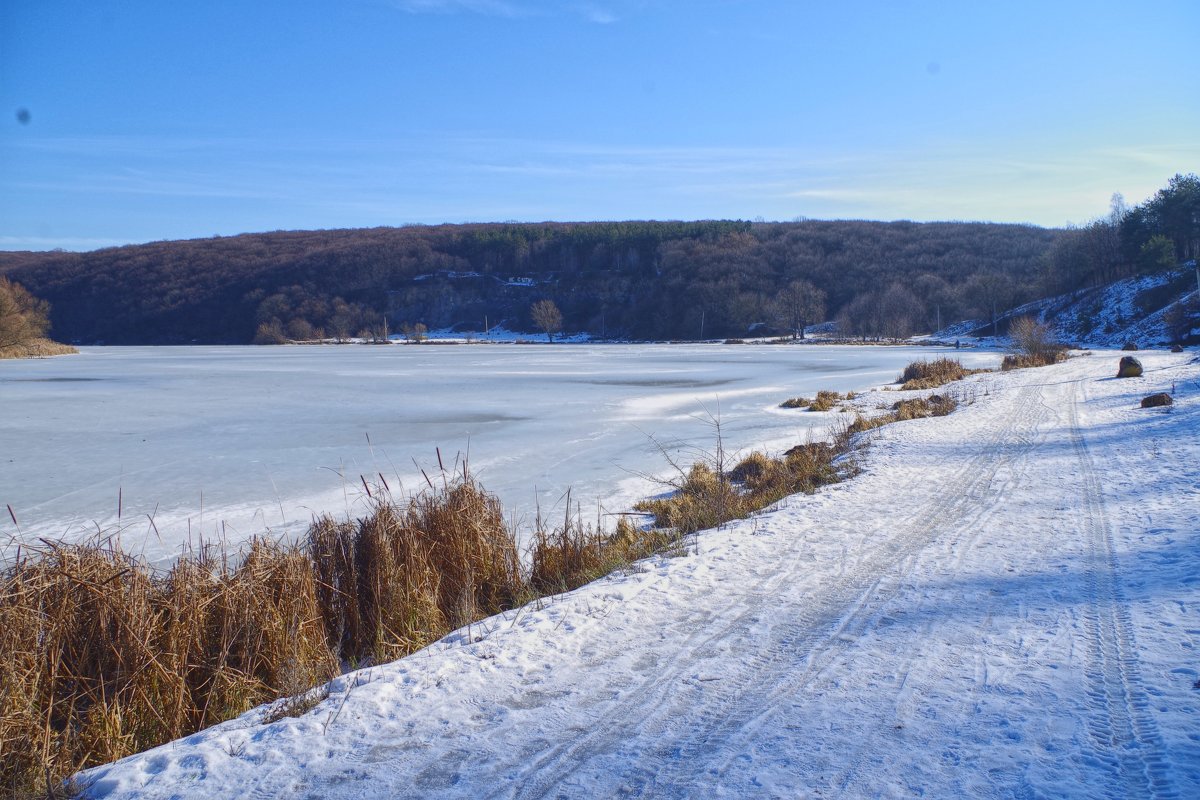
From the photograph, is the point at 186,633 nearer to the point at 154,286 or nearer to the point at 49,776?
the point at 49,776

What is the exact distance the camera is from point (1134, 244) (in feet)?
188

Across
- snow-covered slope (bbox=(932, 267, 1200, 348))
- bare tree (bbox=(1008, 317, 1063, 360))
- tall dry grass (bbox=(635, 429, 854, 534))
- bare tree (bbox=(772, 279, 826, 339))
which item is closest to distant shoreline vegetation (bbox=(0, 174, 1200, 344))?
bare tree (bbox=(772, 279, 826, 339))

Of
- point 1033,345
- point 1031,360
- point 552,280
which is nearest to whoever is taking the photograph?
point 1031,360

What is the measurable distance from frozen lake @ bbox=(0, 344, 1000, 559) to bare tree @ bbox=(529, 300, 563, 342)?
217 ft

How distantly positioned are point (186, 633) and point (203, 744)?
1.04 m

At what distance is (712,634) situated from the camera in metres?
4.79

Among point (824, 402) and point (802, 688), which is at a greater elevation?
point (824, 402)

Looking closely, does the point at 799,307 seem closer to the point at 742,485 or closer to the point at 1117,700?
the point at 742,485

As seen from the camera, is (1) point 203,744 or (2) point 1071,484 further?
(2) point 1071,484

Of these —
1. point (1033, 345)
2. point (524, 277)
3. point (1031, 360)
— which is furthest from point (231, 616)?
point (524, 277)

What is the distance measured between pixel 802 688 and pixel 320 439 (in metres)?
12.5

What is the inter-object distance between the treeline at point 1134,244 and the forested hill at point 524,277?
17503 mm

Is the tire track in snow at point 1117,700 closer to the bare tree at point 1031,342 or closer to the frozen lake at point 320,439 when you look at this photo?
the frozen lake at point 320,439

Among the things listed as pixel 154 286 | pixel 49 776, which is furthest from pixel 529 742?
→ pixel 154 286
